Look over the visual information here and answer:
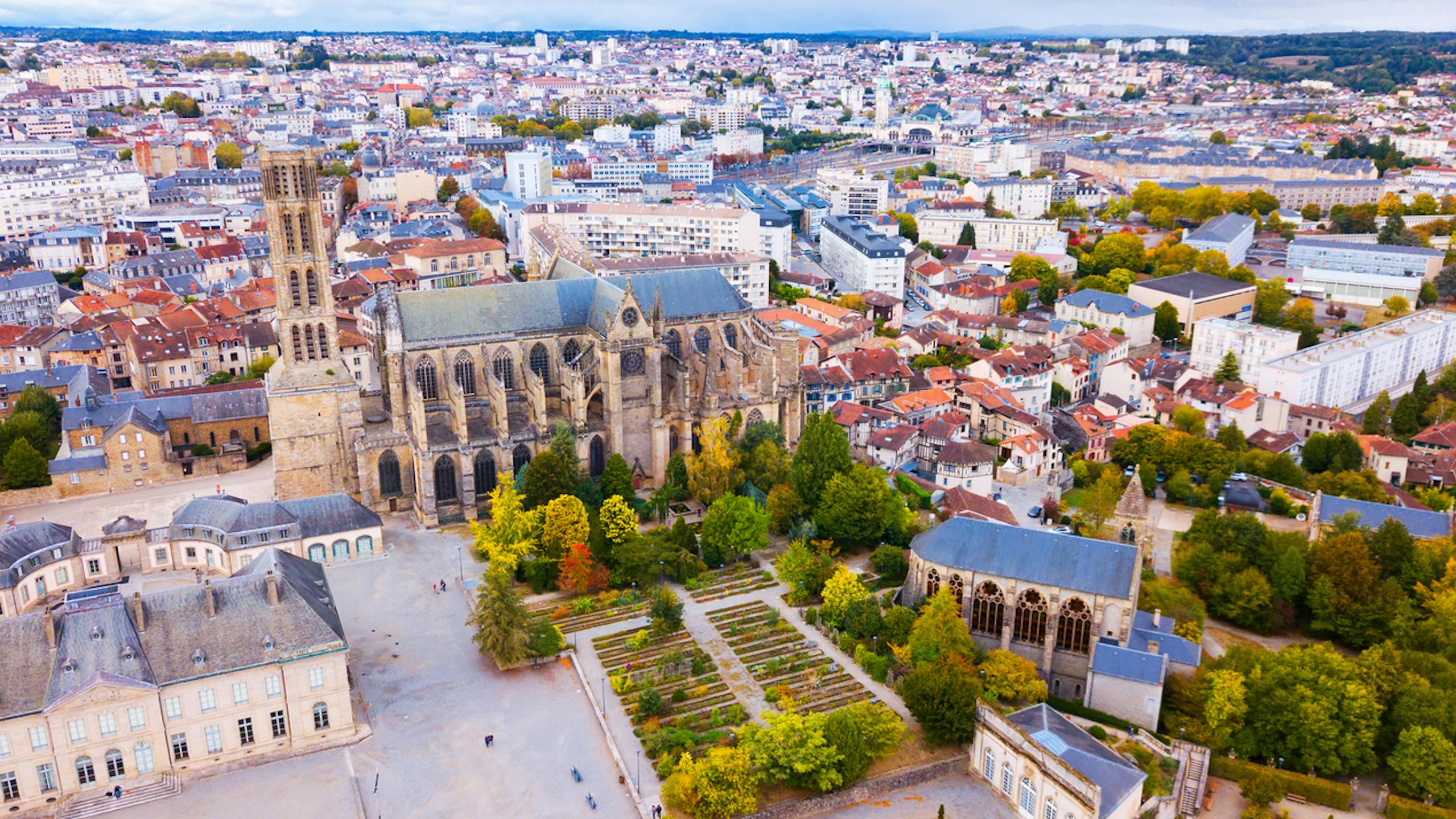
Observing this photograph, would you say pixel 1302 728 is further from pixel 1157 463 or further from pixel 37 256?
pixel 37 256

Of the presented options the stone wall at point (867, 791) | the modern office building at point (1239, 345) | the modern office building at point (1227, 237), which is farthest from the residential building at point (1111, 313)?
the stone wall at point (867, 791)

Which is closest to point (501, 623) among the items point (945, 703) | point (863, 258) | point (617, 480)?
point (617, 480)

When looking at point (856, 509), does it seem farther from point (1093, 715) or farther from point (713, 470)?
point (1093, 715)

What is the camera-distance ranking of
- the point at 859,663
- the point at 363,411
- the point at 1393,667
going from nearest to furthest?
the point at 1393,667 → the point at 859,663 → the point at 363,411

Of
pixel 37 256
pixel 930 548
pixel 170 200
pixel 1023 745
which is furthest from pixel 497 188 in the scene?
pixel 1023 745

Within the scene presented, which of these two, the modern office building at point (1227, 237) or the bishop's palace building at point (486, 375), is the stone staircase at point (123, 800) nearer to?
the bishop's palace building at point (486, 375)

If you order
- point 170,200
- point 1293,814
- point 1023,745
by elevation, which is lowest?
point 1293,814
